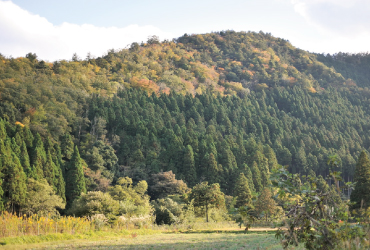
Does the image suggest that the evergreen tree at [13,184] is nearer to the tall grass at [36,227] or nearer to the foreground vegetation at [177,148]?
the foreground vegetation at [177,148]

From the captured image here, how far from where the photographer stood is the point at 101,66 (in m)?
82.7

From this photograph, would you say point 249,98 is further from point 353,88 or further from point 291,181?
point 291,181

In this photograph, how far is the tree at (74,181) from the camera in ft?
120

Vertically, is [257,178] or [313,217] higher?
[257,178]

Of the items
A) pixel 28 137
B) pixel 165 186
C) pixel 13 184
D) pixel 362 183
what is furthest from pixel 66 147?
pixel 362 183

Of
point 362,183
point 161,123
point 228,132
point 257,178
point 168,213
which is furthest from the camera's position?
point 228,132

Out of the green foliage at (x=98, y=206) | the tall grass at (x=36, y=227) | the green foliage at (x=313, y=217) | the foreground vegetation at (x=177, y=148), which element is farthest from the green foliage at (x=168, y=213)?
the green foliage at (x=313, y=217)

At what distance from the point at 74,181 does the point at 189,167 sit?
17311 mm

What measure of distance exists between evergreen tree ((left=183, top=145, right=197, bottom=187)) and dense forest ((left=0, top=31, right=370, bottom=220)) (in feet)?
0.53

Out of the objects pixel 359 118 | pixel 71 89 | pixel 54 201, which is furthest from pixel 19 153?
pixel 359 118

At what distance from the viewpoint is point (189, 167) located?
49.2 metres

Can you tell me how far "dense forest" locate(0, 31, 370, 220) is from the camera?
3881cm

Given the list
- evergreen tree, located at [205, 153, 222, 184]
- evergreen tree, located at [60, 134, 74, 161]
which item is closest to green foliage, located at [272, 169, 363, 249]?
evergreen tree, located at [60, 134, 74, 161]

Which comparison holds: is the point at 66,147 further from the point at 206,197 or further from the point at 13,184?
the point at 206,197
